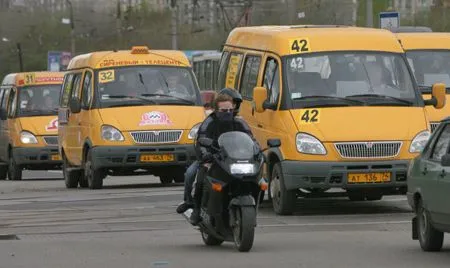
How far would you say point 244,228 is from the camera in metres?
12.0

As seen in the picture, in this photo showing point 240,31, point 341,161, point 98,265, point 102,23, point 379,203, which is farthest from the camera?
point 102,23

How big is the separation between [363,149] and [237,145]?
384cm

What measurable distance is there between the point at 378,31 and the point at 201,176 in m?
5.58

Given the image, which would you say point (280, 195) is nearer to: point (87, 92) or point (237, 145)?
point (237, 145)

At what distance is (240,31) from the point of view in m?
19.5

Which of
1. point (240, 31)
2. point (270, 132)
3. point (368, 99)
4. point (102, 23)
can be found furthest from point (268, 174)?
point (102, 23)

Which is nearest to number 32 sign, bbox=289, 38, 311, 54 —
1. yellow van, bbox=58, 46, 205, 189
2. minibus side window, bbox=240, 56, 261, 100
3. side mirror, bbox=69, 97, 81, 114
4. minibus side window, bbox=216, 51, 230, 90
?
minibus side window, bbox=240, 56, 261, 100

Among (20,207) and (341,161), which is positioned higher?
(341,161)

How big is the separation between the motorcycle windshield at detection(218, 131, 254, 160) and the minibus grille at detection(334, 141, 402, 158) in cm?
353

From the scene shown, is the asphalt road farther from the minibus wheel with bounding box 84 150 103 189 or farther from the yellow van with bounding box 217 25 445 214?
the minibus wheel with bounding box 84 150 103 189

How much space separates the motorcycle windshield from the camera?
12.2 m

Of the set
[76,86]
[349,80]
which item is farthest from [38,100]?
[349,80]

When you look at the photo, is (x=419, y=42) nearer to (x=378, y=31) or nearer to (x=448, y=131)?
(x=378, y=31)

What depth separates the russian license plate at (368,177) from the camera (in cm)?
1573
